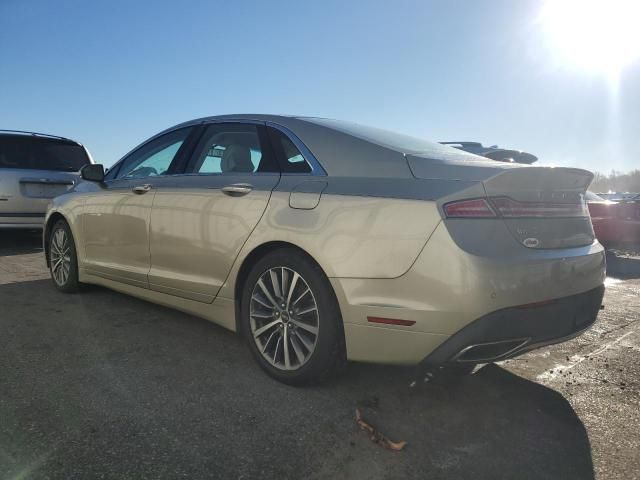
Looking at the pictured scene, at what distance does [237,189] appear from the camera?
316 cm

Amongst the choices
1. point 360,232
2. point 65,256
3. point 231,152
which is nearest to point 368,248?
point 360,232

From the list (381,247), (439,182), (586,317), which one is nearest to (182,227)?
(381,247)

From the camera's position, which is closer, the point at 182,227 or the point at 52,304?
the point at 182,227

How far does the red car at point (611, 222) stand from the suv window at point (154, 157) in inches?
227

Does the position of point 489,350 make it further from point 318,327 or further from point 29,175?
point 29,175

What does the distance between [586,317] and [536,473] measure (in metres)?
0.95

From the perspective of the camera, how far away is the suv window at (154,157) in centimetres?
393

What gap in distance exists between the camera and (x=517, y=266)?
2311 mm

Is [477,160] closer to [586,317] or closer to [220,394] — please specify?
[586,317]

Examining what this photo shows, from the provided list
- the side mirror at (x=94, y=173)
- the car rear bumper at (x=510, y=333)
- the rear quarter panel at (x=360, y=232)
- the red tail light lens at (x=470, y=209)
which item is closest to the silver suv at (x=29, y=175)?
the side mirror at (x=94, y=173)

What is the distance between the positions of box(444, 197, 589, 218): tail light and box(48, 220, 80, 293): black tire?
12.2 ft

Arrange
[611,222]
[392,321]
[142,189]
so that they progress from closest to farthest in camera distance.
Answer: [392,321] → [142,189] → [611,222]

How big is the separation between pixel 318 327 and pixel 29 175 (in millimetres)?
6459

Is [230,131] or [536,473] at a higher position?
[230,131]
